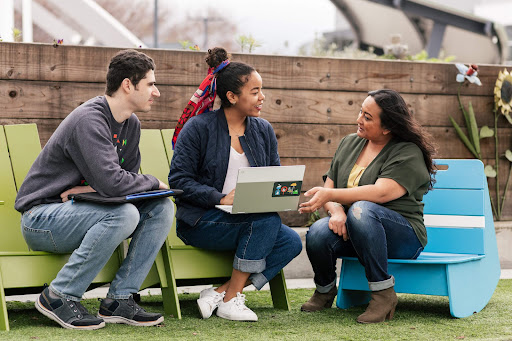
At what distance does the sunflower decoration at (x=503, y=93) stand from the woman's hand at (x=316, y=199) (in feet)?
7.79

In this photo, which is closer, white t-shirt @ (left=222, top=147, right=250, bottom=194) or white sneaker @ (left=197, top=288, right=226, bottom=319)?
white sneaker @ (left=197, top=288, right=226, bottom=319)

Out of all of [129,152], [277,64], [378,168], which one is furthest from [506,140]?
[129,152]

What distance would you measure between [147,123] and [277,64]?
0.94 meters

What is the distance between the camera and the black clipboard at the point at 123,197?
307cm

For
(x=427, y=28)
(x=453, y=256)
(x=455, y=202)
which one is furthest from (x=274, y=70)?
(x=427, y=28)

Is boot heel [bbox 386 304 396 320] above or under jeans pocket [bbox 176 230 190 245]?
under

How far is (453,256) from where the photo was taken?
3.71 metres

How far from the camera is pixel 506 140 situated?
5.43m

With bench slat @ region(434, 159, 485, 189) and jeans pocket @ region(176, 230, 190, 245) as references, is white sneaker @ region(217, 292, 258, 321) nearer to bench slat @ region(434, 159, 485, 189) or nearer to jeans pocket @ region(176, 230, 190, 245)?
jeans pocket @ region(176, 230, 190, 245)

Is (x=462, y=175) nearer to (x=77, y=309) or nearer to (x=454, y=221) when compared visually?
(x=454, y=221)

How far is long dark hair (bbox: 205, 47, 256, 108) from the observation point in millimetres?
3623

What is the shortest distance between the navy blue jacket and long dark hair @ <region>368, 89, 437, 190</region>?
62 cm

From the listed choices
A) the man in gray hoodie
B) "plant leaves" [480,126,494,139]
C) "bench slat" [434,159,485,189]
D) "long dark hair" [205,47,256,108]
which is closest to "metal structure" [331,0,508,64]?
"plant leaves" [480,126,494,139]

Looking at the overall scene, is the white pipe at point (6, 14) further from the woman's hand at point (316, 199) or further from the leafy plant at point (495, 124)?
the woman's hand at point (316, 199)
